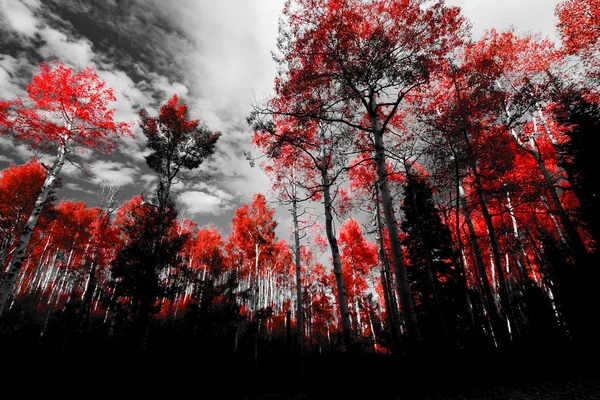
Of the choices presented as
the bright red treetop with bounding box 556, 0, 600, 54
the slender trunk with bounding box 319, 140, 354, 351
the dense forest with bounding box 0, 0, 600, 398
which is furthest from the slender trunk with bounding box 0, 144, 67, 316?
the bright red treetop with bounding box 556, 0, 600, 54

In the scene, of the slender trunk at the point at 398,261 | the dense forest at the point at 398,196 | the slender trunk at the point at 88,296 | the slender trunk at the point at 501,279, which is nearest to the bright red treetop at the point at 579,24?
the dense forest at the point at 398,196

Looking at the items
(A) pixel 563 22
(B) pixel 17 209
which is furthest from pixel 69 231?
(A) pixel 563 22

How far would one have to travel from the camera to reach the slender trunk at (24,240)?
278 inches

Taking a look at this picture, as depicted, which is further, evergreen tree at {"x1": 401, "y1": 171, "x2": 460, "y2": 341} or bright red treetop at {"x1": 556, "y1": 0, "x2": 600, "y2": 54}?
evergreen tree at {"x1": 401, "y1": 171, "x2": 460, "y2": 341}

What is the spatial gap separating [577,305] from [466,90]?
8632 millimetres

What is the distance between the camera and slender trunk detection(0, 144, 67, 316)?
7055 mm

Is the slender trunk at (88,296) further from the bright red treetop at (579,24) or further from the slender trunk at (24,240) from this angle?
the bright red treetop at (579,24)

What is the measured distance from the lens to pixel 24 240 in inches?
301

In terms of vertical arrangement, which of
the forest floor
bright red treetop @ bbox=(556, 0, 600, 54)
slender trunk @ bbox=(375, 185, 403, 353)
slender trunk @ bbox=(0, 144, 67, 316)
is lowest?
the forest floor

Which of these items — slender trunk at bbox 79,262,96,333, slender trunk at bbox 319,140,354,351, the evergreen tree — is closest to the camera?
slender trunk at bbox 319,140,354,351

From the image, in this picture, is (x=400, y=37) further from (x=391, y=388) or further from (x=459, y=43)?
(x=391, y=388)

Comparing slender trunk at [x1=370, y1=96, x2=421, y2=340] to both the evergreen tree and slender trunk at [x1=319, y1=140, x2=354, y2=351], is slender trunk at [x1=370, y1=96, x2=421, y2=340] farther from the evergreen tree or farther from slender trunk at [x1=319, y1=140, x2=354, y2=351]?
the evergreen tree

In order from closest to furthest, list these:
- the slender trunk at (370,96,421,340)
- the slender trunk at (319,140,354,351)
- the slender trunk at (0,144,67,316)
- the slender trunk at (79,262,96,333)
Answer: the slender trunk at (370,96,421,340) < the slender trunk at (319,140,354,351) < the slender trunk at (0,144,67,316) < the slender trunk at (79,262,96,333)

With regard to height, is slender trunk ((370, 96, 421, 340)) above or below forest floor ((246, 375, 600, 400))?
above
